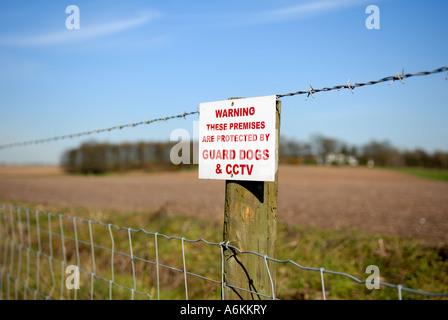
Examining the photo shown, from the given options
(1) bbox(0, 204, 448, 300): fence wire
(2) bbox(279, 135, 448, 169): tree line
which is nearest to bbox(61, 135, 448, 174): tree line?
(2) bbox(279, 135, 448, 169): tree line

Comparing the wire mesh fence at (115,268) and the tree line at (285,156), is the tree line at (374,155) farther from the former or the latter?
the wire mesh fence at (115,268)

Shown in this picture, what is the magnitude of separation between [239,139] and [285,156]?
258 ft

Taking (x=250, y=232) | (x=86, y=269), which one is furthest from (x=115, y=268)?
(x=250, y=232)

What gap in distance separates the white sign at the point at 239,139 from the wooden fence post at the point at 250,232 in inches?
3.4

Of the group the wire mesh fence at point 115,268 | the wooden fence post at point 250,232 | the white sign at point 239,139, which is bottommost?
the wire mesh fence at point 115,268

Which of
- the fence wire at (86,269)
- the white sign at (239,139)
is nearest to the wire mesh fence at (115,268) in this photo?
the fence wire at (86,269)

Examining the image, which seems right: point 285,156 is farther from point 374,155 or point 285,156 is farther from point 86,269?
point 86,269

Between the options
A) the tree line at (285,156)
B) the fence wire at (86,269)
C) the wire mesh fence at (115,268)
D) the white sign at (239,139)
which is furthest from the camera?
the tree line at (285,156)

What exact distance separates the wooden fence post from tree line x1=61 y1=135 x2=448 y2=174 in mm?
39045

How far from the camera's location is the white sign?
2.07 metres

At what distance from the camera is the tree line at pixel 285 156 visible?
5594cm

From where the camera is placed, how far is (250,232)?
7.13ft
